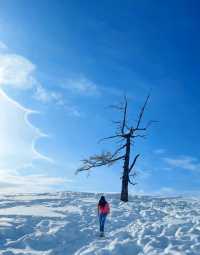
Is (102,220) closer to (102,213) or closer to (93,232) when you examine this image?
(102,213)

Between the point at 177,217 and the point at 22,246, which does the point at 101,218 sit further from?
the point at 177,217

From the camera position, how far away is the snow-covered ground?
1675 cm

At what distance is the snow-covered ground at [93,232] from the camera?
16750mm

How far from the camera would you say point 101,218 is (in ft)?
66.1

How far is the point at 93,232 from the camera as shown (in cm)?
2023

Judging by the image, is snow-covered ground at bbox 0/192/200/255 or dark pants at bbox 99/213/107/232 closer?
snow-covered ground at bbox 0/192/200/255

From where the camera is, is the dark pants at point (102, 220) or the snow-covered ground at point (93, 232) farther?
the dark pants at point (102, 220)

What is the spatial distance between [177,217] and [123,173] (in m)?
12.3

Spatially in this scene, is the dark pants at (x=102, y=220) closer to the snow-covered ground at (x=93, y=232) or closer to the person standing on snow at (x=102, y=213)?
the person standing on snow at (x=102, y=213)

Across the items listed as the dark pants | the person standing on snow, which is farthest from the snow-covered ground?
the person standing on snow

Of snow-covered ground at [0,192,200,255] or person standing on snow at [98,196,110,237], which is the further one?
person standing on snow at [98,196,110,237]

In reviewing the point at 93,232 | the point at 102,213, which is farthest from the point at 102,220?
the point at 93,232

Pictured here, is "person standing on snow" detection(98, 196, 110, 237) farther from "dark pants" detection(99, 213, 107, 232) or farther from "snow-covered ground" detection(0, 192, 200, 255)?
"snow-covered ground" detection(0, 192, 200, 255)

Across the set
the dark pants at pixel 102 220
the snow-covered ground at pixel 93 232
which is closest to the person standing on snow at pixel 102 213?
the dark pants at pixel 102 220
